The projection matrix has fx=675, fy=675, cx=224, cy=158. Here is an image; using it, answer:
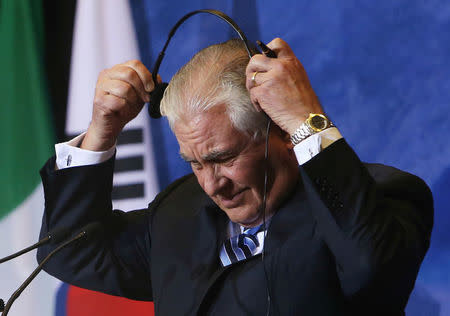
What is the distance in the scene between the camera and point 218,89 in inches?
55.4

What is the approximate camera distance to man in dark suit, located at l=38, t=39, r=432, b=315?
117 cm

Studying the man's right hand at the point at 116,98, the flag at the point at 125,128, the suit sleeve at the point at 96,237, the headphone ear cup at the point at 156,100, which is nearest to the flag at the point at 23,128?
the flag at the point at 125,128

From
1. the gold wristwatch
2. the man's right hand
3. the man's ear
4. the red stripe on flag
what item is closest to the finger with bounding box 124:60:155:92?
the man's right hand

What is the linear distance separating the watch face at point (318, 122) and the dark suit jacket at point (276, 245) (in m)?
0.04

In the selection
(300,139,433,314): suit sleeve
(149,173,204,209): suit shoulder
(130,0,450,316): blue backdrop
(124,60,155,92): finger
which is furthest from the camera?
(130,0,450,316): blue backdrop

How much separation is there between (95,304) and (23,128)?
662 mm

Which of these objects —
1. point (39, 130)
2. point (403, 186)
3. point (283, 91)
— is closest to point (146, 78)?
point (283, 91)

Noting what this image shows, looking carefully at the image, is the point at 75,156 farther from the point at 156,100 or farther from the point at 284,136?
the point at 284,136

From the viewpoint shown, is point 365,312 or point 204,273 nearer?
point 365,312

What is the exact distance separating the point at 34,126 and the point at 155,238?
92 centimetres

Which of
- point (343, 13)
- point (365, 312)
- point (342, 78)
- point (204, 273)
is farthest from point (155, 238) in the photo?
point (343, 13)

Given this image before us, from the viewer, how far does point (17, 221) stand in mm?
2348

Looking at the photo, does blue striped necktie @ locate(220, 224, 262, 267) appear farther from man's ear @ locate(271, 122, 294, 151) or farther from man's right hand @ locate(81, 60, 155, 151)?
man's right hand @ locate(81, 60, 155, 151)

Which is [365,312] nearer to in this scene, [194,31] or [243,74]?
[243,74]
